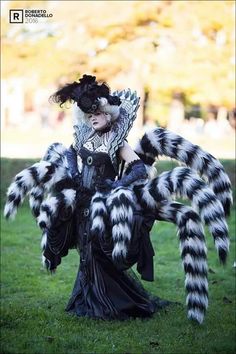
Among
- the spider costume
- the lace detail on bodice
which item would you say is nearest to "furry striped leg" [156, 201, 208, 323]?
the spider costume

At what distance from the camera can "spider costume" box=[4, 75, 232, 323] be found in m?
4.56

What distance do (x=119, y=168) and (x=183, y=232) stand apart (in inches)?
32.3

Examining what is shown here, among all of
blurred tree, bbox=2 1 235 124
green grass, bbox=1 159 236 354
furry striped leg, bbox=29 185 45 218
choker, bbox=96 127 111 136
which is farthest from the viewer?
blurred tree, bbox=2 1 235 124

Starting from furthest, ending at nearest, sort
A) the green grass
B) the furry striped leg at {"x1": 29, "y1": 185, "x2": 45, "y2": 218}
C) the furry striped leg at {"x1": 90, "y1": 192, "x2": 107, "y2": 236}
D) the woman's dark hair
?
the furry striped leg at {"x1": 29, "y1": 185, "x2": 45, "y2": 218} → the woman's dark hair → the furry striped leg at {"x1": 90, "y1": 192, "x2": 107, "y2": 236} → the green grass

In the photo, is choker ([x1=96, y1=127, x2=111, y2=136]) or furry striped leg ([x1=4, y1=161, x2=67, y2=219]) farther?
choker ([x1=96, y1=127, x2=111, y2=136])

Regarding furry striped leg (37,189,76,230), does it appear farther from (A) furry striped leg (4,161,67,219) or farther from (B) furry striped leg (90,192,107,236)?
(B) furry striped leg (90,192,107,236)


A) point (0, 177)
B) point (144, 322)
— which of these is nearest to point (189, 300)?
point (144, 322)

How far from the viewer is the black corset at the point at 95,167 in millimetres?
4883

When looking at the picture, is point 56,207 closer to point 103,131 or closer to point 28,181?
point 28,181

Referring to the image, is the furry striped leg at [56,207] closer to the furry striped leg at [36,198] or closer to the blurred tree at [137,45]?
the furry striped leg at [36,198]

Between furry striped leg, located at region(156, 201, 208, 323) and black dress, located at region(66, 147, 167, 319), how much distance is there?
27 centimetres

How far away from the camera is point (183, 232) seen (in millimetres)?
4695

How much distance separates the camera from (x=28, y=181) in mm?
4824

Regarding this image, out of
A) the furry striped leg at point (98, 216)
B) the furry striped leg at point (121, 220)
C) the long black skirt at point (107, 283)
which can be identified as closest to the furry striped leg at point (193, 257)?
the long black skirt at point (107, 283)
